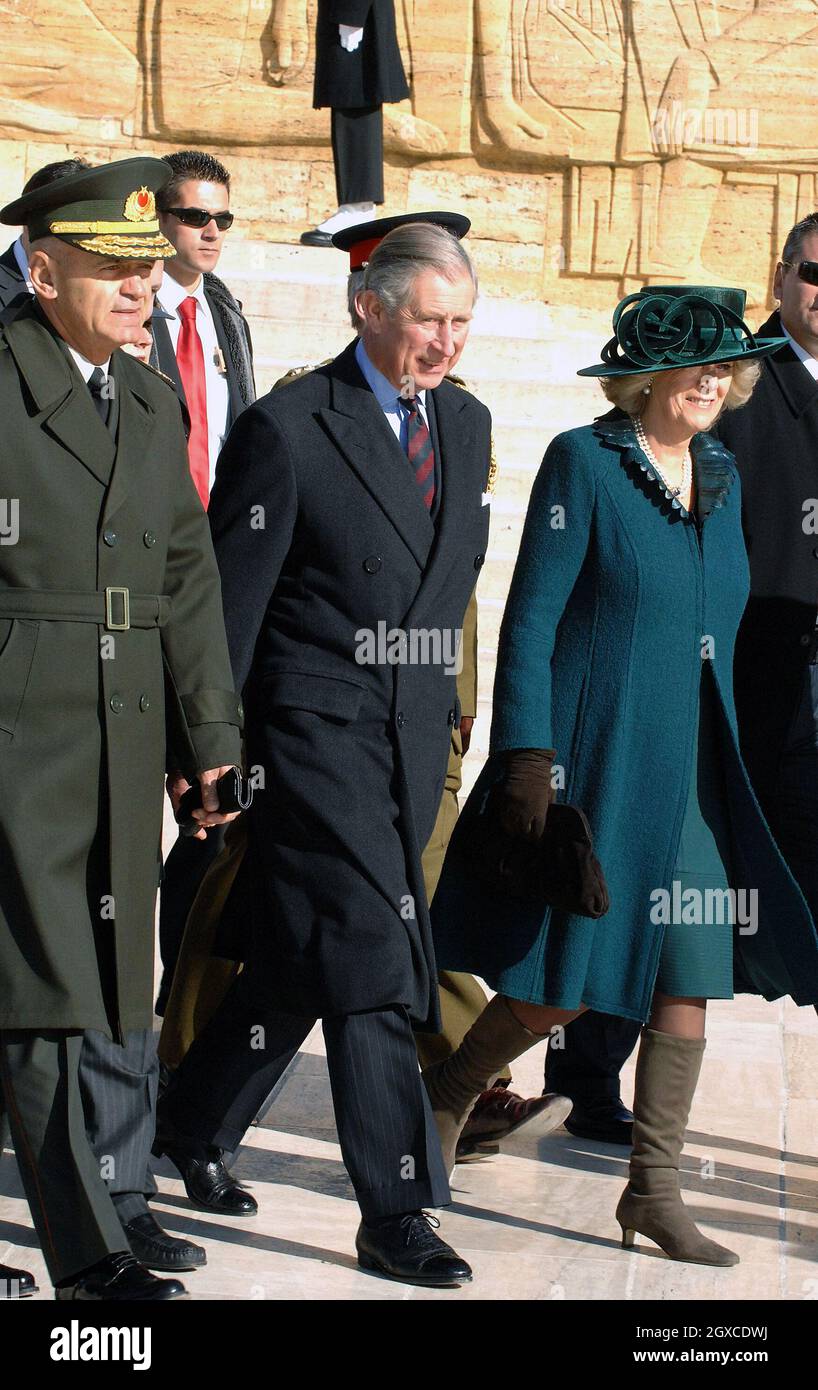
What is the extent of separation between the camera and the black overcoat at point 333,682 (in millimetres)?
4027

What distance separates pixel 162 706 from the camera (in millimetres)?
3906

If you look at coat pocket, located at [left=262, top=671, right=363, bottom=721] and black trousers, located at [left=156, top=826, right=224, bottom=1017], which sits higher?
coat pocket, located at [left=262, top=671, right=363, bottom=721]

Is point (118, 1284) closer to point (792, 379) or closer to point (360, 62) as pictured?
point (792, 379)

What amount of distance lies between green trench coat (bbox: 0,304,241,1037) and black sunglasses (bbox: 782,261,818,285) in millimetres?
1694

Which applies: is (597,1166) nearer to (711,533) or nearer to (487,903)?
(487,903)

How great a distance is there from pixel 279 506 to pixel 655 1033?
4.09ft

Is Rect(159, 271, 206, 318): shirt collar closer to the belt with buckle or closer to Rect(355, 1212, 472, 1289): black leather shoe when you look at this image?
the belt with buckle

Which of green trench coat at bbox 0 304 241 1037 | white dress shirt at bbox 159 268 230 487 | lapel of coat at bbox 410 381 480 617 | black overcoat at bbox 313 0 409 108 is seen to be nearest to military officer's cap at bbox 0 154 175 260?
green trench coat at bbox 0 304 241 1037

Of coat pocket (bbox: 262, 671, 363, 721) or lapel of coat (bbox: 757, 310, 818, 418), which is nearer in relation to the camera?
coat pocket (bbox: 262, 671, 363, 721)

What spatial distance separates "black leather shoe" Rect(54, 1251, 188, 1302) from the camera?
3.59 meters

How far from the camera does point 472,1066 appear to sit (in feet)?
14.6

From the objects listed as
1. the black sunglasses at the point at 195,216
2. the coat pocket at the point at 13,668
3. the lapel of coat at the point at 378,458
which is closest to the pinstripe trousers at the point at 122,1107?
the coat pocket at the point at 13,668

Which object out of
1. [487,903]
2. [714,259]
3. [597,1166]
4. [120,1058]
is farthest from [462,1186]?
[714,259]

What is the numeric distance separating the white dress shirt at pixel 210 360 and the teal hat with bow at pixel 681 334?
6.35 feet
